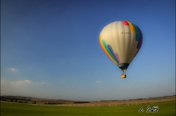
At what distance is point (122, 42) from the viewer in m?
20.5

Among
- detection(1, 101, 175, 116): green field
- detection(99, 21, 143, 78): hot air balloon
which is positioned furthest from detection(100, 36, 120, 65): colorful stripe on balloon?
detection(1, 101, 175, 116): green field

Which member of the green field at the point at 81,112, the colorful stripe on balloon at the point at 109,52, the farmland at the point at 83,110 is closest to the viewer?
the colorful stripe on balloon at the point at 109,52

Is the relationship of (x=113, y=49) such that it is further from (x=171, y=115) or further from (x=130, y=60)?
(x=171, y=115)

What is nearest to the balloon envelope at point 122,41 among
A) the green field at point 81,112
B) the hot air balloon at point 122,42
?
the hot air balloon at point 122,42

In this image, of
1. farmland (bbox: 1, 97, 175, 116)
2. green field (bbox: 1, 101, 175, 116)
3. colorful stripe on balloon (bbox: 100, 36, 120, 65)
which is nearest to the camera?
colorful stripe on balloon (bbox: 100, 36, 120, 65)

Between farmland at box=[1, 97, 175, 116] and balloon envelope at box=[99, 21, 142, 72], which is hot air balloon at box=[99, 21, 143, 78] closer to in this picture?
balloon envelope at box=[99, 21, 142, 72]

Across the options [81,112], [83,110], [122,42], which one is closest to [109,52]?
[122,42]

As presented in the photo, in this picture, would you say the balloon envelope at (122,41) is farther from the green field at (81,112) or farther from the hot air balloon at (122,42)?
the green field at (81,112)

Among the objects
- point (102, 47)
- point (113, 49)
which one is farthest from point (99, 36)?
point (113, 49)

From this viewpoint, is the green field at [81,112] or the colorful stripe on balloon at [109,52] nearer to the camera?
the colorful stripe on balloon at [109,52]

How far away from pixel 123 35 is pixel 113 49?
2100 mm

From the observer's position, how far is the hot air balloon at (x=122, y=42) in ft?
67.3

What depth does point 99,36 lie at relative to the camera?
23.0 metres

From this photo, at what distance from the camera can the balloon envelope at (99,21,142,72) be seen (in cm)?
2052
